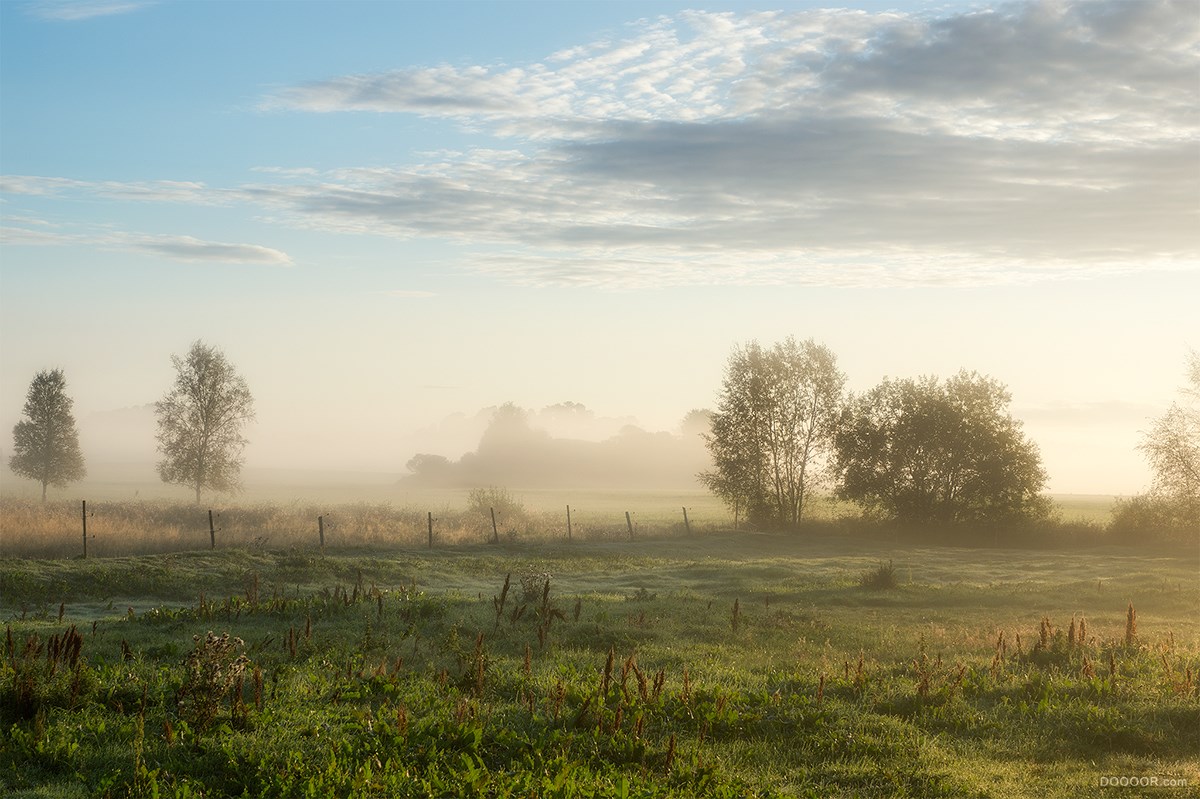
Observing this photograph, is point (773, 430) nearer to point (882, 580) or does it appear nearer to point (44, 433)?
point (882, 580)

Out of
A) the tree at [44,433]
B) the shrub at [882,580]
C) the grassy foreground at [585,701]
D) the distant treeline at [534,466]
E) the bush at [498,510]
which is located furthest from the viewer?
the distant treeline at [534,466]

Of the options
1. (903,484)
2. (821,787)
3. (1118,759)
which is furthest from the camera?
(903,484)

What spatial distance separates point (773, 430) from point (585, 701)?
2224 inches

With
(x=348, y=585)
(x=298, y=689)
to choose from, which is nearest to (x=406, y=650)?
(x=298, y=689)

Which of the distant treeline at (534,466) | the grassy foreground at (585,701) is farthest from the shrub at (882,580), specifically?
the distant treeline at (534,466)

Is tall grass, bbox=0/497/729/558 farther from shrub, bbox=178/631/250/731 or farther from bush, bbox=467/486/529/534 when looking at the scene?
shrub, bbox=178/631/250/731

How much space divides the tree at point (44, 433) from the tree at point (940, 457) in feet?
211

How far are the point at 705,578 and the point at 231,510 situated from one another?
120 ft

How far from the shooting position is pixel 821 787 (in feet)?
35.1

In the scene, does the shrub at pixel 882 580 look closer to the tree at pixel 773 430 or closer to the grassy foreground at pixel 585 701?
the grassy foreground at pixel 585 701

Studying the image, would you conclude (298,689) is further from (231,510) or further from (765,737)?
(231,510)

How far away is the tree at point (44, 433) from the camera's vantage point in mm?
80438

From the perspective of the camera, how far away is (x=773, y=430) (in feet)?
221

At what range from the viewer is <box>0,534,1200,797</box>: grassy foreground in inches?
405
